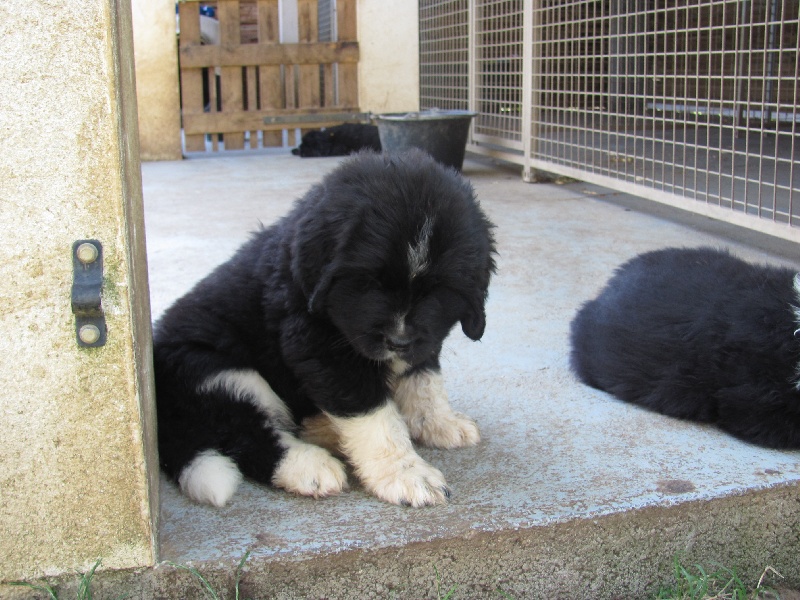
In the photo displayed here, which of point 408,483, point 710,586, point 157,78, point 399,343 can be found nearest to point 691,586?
point 710,586

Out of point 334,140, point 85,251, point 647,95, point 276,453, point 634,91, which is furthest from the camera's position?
point 334,140

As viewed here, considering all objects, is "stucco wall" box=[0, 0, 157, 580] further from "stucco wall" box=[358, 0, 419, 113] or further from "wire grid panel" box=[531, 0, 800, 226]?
"stucco wall" box=[358, 0, 419, 113]

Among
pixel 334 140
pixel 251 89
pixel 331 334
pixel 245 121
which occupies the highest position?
pixel 251 89

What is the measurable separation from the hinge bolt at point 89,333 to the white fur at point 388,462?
0.78 m

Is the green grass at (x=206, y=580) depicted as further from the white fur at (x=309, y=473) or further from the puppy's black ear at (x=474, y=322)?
the puppy's black ear at (x=474, y=322)

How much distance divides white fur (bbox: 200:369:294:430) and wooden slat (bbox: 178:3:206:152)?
8.22m

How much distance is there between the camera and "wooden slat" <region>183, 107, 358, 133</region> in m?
10.3

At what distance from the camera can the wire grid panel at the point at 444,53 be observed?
29.7 ft

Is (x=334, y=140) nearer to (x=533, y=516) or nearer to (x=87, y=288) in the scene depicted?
(x=533, y=516)

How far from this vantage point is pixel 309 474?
240 centimetres

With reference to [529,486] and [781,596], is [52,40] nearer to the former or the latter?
[529,486]

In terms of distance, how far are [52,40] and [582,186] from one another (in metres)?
6.46

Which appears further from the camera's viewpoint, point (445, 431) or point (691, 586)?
point (445, 431)

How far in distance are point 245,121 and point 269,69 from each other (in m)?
0.67
